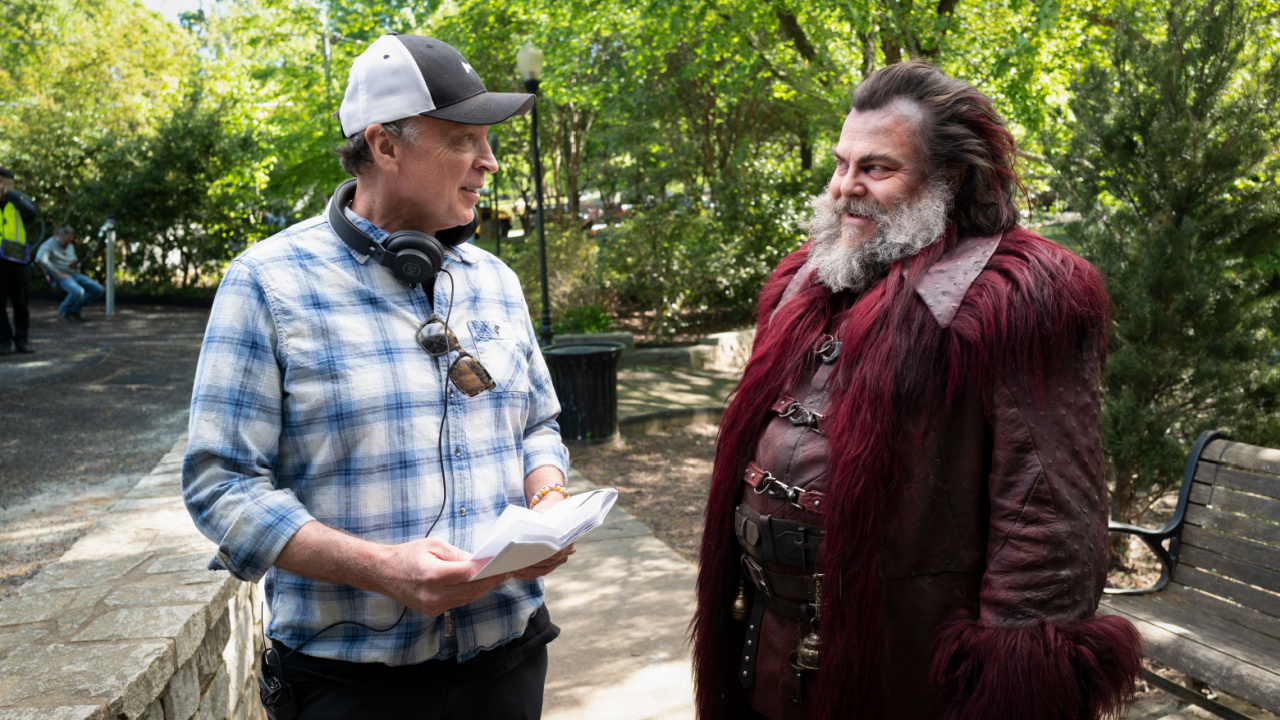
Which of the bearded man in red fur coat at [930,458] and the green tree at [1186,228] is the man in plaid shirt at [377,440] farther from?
the green tree at [1186,228]

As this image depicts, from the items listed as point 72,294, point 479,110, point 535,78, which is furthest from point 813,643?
point 72,294

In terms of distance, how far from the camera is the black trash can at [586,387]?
26.0 feet

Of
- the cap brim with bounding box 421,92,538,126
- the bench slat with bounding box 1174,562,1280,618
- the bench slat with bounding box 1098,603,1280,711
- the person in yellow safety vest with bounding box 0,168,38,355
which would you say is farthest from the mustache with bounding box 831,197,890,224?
the person in yellow safety vest with bounding box 0,168,38,355

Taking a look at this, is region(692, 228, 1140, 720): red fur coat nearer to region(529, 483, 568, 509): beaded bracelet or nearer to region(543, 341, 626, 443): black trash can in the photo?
region(529, 483, 568, 509): beaded bracelet

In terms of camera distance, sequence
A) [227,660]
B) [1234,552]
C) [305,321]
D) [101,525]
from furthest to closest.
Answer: [101,525] → [1234,552] → [227,660] → [305,321]

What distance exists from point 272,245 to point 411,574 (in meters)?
0.72

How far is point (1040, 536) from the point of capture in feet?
5.76

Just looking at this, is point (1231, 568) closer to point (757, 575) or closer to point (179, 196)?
point (757, 575)

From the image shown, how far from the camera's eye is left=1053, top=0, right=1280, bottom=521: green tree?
14.4ft

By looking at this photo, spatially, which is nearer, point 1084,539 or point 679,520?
point 1084,539

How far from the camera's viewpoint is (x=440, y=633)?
6.13ft

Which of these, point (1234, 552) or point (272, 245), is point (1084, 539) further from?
point (1234, 552)

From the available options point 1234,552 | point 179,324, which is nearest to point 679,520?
point 1234,552

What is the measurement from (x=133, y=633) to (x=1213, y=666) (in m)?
3.26
